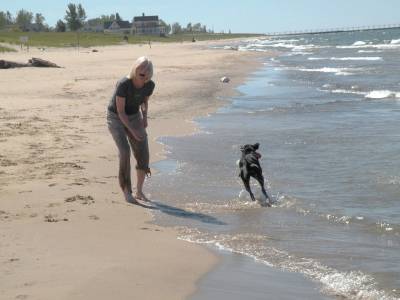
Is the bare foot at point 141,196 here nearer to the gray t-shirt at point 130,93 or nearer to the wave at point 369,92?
the gray t-shirt at point 130,93

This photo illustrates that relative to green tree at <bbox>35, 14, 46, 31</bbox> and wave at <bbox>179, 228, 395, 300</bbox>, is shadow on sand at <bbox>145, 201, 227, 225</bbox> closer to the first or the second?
wave at <bbox>179, 228, 395, 300</bbox>

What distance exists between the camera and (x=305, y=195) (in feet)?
22.1

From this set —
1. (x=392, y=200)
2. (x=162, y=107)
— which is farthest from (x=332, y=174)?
(x=162, y=107)

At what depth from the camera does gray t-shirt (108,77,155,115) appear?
6.26 meters

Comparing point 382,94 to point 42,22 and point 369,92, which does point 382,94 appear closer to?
point 369,92

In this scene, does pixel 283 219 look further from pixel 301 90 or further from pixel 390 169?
pixel 301 90

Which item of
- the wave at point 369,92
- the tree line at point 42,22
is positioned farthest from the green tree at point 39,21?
the wave at point 369,92

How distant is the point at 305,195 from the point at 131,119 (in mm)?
2055

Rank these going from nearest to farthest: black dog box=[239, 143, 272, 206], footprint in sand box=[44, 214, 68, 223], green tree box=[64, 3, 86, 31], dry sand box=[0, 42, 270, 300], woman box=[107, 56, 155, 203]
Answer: dry sand box=[0, 42, 270, 300] → footprint in sand box=[44, 214, 68, 223] → woman box=[107, 56, 155, 203] → black dog box=[239, 143, 272, 206] → green tree box=[64, 3, 86, 31]

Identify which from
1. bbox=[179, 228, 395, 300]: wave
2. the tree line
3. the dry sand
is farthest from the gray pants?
the tree line

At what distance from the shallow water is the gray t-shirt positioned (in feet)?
3.46

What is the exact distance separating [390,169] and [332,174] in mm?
774

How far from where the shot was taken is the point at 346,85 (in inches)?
864

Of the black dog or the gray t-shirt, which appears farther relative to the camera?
the black dog
